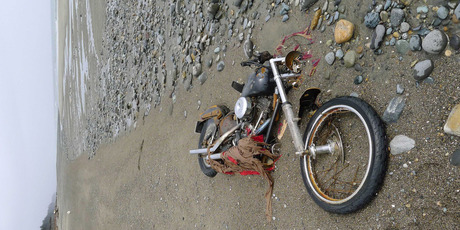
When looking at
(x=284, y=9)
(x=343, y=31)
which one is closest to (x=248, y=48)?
(x=284, y=9)

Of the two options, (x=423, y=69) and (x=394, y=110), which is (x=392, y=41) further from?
(x=394, y=110)

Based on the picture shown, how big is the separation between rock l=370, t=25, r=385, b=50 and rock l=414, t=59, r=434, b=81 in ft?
0.92

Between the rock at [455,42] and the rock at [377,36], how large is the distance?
0.40 meters

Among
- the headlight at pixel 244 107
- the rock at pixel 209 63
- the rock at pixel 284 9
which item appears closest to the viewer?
the headlight at pixel 244 107

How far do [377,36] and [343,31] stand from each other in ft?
0.87

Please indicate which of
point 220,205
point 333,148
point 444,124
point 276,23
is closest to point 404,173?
point 444,124

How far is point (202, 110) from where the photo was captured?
3.92 m

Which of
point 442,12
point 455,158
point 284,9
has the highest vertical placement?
point 442,12

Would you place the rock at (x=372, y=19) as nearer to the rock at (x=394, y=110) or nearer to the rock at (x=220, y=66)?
the rock at (x=394, y=110)

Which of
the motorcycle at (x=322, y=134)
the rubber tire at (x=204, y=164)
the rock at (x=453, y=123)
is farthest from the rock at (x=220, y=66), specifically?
the rock at (x=453, y=123)

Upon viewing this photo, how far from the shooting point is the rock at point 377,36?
6.90 feet

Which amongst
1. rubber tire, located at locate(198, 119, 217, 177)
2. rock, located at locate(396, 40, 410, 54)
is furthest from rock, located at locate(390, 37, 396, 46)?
rubber tire, located at locate(198, 119, 217, 177)

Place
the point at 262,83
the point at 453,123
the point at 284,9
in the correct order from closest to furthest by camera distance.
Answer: the point at 453,123, the point at 262,83, the point at 284,9

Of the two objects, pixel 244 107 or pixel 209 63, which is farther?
pixel 209 63
